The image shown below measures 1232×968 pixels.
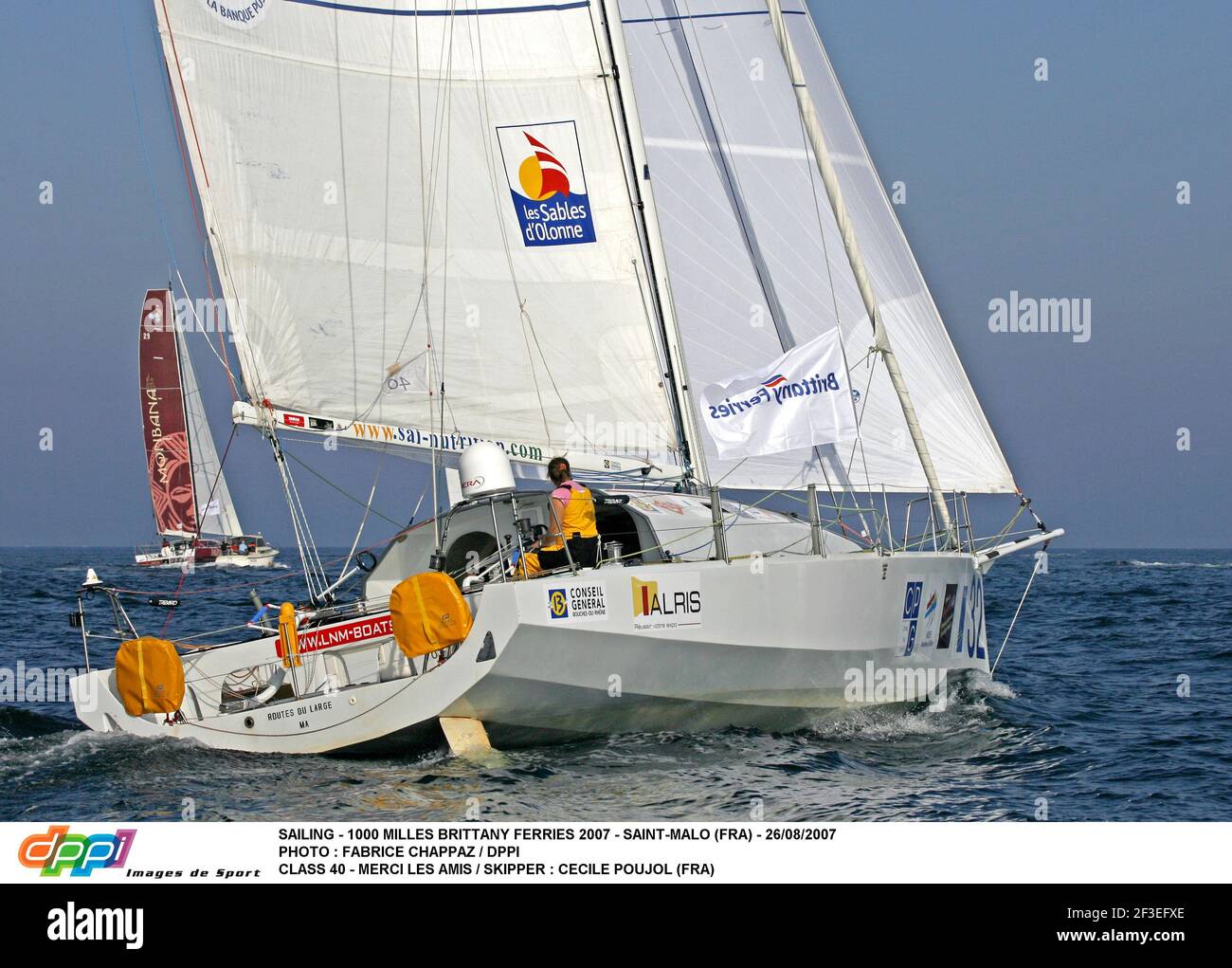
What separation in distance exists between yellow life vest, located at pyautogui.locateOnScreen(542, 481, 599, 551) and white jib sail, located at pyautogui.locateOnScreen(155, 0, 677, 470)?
250cm

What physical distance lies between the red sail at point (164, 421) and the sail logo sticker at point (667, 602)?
1348 inches

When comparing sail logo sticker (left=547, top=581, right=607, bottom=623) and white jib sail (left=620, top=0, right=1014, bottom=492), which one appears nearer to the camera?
sail logo sticker (left=547, top=581, right=607, bottom=623)

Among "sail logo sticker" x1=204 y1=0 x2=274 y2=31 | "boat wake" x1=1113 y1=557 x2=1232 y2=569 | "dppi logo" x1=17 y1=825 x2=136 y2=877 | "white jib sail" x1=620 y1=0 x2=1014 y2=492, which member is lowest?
"boat wake" x1=1113 y1=557 x2=1232 y2=569

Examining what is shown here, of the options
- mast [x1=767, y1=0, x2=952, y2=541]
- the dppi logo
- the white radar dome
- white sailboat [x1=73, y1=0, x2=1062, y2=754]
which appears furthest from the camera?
white sailboat [x1=73, y1=0, x2=1062, y2=754]

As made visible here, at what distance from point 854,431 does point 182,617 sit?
50.9ft

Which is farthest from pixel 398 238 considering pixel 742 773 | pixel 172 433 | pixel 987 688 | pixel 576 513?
pixel 172 433

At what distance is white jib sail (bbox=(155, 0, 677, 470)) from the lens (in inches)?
457

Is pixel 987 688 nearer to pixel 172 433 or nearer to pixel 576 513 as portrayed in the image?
pixel 576 513

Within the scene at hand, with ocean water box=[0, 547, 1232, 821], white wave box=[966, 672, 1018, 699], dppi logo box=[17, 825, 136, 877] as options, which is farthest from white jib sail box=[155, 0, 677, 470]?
dppi logo box=[17, 825, 136, 877]

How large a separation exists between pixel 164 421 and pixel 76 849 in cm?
4208

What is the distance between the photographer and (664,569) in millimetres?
8430

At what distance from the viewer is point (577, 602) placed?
8.10m

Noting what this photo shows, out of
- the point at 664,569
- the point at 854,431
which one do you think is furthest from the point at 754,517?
the point at 664,569

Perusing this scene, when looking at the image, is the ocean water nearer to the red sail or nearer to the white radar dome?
the white radar dome
